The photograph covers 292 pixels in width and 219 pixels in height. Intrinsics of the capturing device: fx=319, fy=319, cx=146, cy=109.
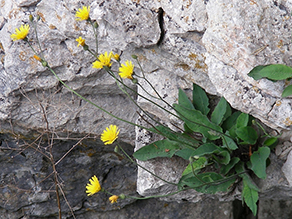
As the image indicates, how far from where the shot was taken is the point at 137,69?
8.09 ft

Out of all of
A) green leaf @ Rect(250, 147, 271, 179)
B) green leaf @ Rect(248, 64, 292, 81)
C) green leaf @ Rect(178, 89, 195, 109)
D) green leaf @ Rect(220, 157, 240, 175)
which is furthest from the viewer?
green leaf @ Rect(178, 89, 195, 109)

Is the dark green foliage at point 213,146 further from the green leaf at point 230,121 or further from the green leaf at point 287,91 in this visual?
the green leaf at point 287,91

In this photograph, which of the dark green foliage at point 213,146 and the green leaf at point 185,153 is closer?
the dark green foliage at point 213,146

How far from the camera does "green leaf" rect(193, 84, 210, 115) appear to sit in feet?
7.56

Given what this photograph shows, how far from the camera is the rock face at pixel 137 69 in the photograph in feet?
6.12

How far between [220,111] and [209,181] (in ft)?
1.61

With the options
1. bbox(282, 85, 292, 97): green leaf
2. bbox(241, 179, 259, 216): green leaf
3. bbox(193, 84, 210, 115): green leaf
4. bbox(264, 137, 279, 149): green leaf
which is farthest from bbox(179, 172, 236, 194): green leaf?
bbox(282, 85, 292, 97): green leaf

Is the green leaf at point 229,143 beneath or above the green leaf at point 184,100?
beneath

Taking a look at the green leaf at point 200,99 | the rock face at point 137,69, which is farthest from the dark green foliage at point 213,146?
the rock face at point 137,69

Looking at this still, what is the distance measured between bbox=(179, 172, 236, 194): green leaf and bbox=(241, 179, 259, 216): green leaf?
0.34 ft

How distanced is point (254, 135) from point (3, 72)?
194 cm

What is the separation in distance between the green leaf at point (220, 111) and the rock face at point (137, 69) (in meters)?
0.10

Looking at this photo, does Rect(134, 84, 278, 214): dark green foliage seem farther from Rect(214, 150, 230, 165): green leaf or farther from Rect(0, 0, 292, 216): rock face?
Rect(0, 0, 292, 216): rock face

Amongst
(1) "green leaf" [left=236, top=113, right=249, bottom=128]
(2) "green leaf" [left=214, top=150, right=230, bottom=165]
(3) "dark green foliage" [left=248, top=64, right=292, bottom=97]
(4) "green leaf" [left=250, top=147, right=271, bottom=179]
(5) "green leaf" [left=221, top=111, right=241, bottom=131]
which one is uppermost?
(3) "dark green foliage" [left=248, top=64, right=292, bottom=97]
